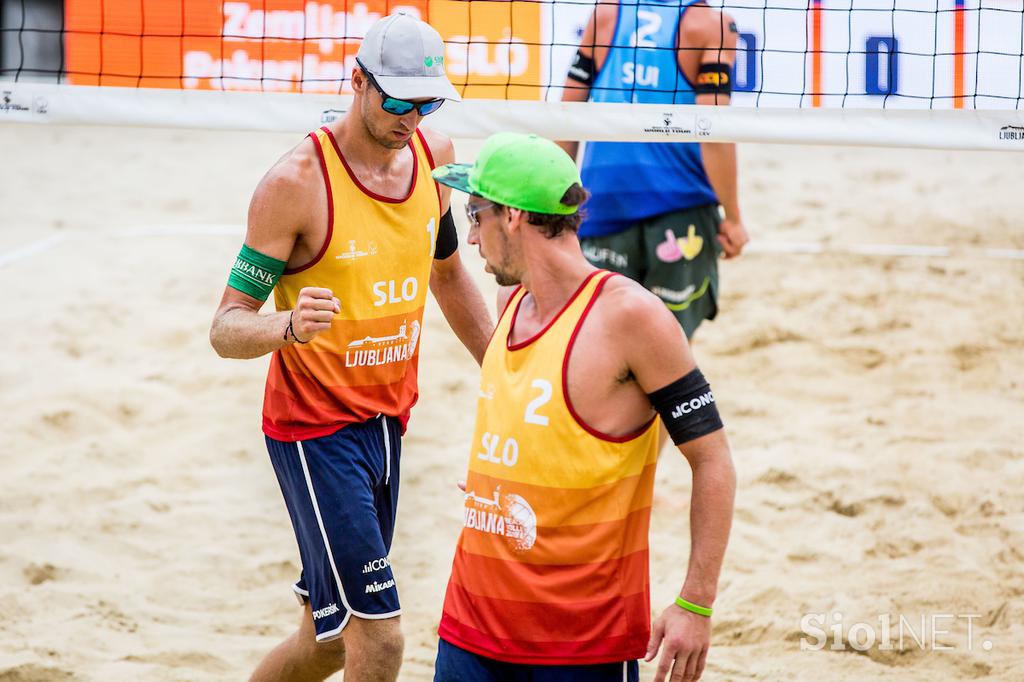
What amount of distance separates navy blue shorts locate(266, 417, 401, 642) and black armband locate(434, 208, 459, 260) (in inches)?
23.5

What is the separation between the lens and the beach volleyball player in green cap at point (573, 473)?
2652 millimetres

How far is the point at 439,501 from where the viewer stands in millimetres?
5660

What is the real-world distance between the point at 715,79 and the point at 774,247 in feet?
13.8

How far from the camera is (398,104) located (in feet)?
10.7

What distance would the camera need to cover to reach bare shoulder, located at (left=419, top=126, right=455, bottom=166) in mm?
3650

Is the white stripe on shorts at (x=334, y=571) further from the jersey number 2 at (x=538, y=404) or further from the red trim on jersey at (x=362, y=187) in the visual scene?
the jersey number 2 at (x=538, y=404)

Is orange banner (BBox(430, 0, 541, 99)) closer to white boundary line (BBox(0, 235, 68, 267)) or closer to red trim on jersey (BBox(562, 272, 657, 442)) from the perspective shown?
red trim on jersey (BBox(562, 272, 657, 442))

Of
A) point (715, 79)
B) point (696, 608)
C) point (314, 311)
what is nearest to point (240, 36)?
point (715, 79)

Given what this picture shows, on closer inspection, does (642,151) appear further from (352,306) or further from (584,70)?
(352,306)

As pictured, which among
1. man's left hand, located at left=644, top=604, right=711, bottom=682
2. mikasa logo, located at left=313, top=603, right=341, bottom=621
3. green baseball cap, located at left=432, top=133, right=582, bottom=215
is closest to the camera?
man's left hand, located at left=644, top=604, right=711, bottom=682

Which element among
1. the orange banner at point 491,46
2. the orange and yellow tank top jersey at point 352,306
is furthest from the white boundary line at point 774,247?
the orange and yellow tank top jersey at point 352,306

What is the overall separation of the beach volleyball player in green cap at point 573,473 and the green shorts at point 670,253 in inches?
97.1

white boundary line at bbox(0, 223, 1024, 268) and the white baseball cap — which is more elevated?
the white baseball cap

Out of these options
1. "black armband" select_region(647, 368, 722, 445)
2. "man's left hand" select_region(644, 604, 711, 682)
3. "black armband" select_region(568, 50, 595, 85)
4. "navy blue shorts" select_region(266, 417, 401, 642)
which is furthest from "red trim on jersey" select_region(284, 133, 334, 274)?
"black armband" select_region(568, 50, 595, 85)
